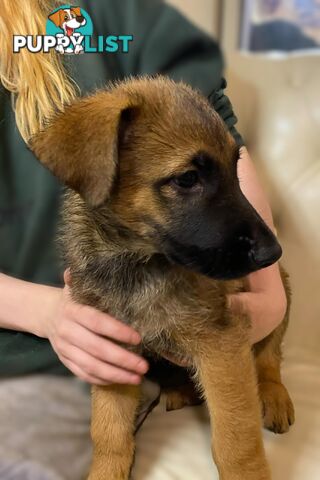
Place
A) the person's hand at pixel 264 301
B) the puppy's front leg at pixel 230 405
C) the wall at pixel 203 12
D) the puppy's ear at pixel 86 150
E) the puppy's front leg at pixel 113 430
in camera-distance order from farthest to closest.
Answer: the wall at pixel 203 12, the person's hand at pixel 264 301, the puppy's front leg at pixel 113 430, the puppy's front leg at pixel 230 405, the puppy's ear at pixel 86 150

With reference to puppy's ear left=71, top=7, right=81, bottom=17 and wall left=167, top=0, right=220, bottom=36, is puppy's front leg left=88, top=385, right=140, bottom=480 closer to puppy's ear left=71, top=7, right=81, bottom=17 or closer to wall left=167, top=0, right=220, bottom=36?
puppy's ear left=71, top=7, right=81, bottom=17

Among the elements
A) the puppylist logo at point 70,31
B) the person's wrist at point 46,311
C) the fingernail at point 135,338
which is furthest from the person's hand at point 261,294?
the puppylist logo at point 70,31

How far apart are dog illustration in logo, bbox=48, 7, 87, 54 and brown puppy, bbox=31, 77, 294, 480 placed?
1.35ft

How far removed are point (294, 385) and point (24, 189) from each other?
851 millimetres

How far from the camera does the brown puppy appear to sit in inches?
40.3

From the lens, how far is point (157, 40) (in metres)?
1.53

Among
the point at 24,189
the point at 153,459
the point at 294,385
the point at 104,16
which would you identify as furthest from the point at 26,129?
the point at 294,385

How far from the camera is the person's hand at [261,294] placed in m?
1.33

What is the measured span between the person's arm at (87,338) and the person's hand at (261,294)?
0.85 feet

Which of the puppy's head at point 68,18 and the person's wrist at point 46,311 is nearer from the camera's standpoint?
the person's wrist at point 46,311

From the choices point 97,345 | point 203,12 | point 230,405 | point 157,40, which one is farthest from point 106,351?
point 203,12

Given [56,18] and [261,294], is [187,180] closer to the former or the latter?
[261,294]

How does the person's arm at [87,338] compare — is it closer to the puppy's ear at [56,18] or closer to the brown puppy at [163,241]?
the brown puppy at [163,241]

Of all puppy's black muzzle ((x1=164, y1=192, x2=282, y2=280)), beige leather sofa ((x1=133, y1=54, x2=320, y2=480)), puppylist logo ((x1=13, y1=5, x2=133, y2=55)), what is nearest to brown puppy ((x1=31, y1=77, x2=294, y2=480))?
puppy's black muzzle ((x1=164, y1=192, x2=282, y2=280))
